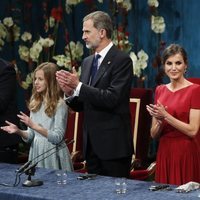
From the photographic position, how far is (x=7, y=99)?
13.9 ft

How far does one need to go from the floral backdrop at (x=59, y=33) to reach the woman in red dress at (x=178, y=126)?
4.28 ft

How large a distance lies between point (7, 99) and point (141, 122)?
1348 millimetres

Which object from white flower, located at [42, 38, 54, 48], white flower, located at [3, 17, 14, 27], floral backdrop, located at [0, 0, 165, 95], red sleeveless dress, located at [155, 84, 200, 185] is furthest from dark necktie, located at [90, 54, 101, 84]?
white flower, located at [3, 17, 14, 27]

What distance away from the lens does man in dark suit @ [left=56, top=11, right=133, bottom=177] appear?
13.5 feet

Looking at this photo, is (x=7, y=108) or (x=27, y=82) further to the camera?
(x=27, y=82)

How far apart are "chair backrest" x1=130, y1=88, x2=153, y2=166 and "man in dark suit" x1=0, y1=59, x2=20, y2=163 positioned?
111 cm

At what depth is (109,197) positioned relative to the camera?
3197 mm

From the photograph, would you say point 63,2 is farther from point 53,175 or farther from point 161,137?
point 53,175

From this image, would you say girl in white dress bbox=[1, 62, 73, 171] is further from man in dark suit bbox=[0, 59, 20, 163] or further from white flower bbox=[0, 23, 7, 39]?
white flower bbox=[0, 23, 7, 39]

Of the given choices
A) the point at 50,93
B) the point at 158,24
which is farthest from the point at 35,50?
the point at 50,93

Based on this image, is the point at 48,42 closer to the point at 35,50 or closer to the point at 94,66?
the point at 35,50

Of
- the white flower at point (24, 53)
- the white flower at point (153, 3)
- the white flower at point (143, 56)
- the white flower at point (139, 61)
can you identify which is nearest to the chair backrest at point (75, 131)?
the white flower at point (139, 61)

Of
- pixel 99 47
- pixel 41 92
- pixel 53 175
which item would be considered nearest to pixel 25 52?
pixel 41 92

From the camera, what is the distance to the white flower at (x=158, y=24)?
5.60 meters
